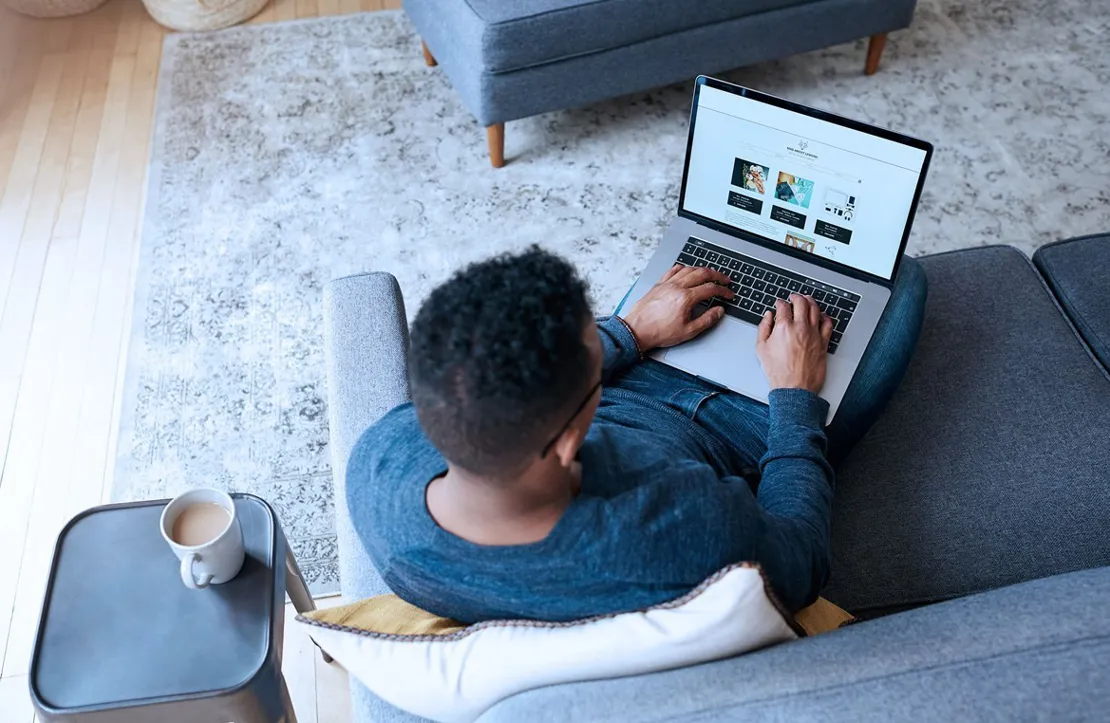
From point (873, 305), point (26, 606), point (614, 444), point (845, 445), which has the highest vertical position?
point (614, 444)

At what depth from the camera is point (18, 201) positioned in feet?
8.29

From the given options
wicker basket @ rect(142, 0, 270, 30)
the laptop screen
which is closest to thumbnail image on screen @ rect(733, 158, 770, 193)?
the laptop screen

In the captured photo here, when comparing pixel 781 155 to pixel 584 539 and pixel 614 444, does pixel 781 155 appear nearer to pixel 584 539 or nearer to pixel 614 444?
pixel 614 444

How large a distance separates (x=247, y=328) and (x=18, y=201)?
2.77ft

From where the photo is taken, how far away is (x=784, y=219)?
1556mm

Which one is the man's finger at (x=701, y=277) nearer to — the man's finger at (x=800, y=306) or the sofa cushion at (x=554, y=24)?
the man's finger at (x=800, y=306)

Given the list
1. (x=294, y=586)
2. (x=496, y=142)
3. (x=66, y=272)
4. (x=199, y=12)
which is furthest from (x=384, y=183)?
(x=294, y=586)

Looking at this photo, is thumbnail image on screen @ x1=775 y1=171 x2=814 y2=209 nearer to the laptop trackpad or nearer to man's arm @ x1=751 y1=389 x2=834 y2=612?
the laptop trackpad

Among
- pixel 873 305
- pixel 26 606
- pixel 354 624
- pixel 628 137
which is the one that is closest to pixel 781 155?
pixel 873 305

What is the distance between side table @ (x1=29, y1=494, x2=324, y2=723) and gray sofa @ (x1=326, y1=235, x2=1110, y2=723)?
13 cm

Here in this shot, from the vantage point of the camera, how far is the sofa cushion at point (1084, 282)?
62.6 inches

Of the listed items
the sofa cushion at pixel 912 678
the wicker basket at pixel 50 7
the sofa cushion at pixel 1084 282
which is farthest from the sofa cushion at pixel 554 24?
the sofa cushion at pixel 912 678

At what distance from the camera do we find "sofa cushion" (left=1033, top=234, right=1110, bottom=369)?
62.6 inches

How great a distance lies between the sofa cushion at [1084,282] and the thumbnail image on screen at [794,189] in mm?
515
